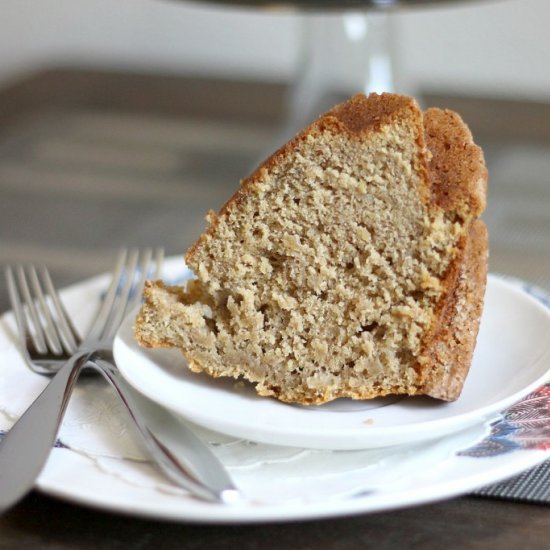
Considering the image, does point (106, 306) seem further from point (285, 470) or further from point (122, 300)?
point (285, 470)

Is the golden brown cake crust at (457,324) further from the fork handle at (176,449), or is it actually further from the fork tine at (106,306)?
the fork tine at (106,306)

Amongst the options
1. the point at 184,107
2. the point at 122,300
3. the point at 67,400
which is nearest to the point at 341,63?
the point at 184,107

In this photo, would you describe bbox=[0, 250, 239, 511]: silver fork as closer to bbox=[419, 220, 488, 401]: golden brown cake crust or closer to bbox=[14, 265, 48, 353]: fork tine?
bbox=[14, 265, 48, 353]: fork tine

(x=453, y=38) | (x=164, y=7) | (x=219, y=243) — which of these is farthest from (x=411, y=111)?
(x=164, y=7)

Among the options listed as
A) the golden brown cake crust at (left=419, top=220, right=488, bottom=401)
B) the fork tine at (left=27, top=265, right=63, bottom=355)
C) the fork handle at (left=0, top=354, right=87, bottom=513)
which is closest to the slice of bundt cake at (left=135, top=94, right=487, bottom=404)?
the golden brown cake crust at (left=419, top=220, right=488, bottom=401)

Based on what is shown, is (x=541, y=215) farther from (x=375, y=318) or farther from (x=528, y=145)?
(x=375, y=318)

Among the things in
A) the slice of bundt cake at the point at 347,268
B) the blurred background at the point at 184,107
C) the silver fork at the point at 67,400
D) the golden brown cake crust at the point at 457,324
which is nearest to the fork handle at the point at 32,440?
the silver fork at the point at 67,400
